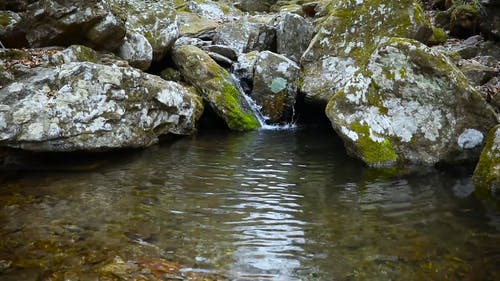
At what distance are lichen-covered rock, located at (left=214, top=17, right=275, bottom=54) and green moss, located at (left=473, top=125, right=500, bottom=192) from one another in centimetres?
1153

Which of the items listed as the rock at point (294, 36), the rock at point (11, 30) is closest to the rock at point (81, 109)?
the rock at point (11, 30)

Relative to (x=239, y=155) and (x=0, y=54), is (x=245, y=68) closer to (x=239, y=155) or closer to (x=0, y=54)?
(x=239, y=155)

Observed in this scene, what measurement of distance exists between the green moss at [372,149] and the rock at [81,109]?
5146 mm

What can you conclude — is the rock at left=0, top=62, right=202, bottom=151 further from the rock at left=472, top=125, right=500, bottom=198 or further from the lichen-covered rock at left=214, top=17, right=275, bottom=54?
the lichen-covered rock at left=214, top=17, right=275, bottom=54

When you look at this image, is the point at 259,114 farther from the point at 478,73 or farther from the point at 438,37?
the point at 438,37

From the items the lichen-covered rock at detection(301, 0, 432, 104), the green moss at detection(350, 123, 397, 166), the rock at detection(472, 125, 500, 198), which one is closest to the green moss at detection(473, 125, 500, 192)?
the rock at detection(472, 125, 500, 198)

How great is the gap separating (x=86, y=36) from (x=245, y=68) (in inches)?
230

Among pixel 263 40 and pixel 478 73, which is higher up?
pixel 263 40

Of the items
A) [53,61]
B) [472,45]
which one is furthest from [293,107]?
[53,61]

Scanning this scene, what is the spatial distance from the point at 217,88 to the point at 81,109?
217 inches

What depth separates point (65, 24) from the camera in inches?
461

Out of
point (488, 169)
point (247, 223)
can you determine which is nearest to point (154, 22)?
point (247, 223)

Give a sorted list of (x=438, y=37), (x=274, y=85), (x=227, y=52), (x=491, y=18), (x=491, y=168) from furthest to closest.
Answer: (x=227, y=52) < (x=438, y=37) < (x=274, y=85) < (x=491, y=18) < (x=491, y=168)

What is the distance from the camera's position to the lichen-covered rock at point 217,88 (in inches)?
571
